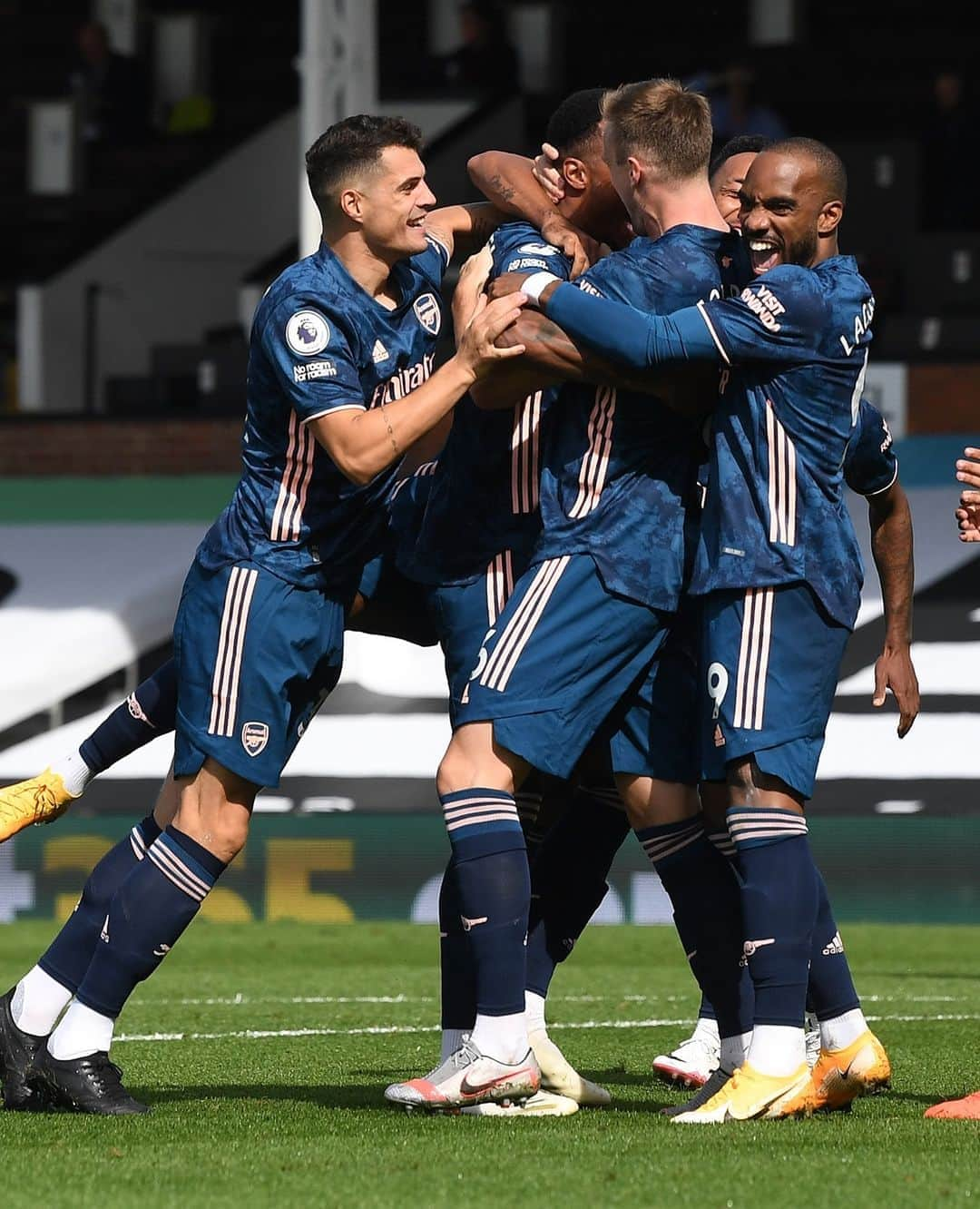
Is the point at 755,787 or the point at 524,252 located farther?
the point at 524,252

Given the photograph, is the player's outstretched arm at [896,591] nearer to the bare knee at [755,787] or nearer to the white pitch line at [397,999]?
the bare knee at [755,787]

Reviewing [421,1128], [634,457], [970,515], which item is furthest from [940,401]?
[421,1128]

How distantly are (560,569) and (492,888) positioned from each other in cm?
69

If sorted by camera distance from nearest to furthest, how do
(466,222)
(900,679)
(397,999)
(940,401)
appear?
(900,679), (466,222), (397,999), (940,401)

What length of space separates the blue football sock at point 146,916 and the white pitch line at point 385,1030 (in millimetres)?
1638

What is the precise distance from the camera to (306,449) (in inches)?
196

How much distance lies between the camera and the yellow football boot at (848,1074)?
4.83 m

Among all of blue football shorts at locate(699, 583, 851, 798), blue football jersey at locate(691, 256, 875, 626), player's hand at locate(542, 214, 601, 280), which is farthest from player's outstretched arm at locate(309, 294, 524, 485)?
blue football shorts at locate(699, 583, 851, 798)

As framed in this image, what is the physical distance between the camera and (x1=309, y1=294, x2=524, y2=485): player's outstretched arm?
4.70 m

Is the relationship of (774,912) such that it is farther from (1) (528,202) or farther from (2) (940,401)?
(2) (940,401)

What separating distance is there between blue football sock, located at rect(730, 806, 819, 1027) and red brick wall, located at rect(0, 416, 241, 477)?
10.9 metres

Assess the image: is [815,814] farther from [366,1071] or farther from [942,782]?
[366,1071]

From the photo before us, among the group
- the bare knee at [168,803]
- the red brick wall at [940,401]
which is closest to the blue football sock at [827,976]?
the bare knee at [168,803]

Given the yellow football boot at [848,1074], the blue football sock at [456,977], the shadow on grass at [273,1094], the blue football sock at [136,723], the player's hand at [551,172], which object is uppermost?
the player's hand at [551,172]
